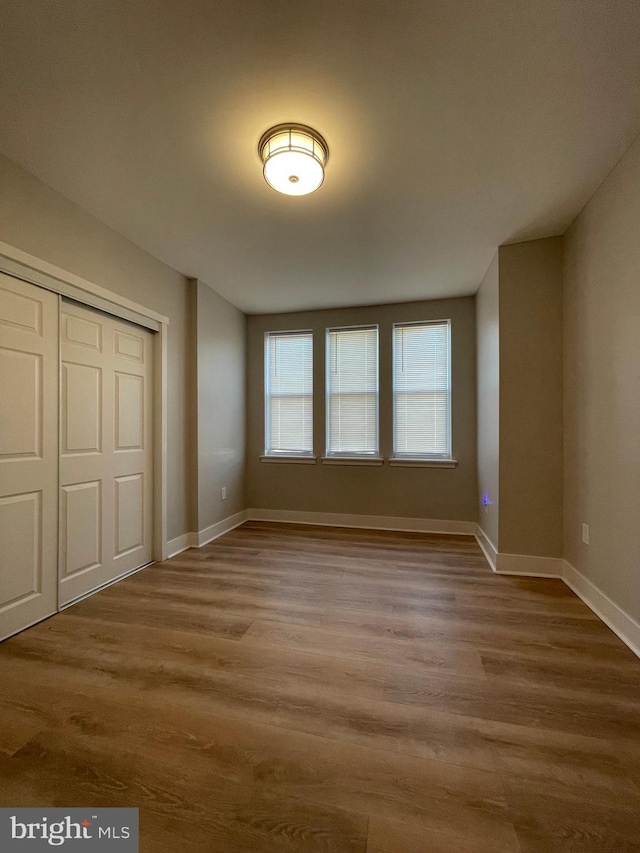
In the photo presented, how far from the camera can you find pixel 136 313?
120 inches

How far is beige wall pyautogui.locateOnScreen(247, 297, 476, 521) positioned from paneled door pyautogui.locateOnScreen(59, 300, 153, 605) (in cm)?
174

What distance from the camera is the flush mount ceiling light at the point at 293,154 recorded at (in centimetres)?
186

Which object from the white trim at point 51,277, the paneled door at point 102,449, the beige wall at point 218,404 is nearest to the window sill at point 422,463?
the beige wall at point 218,404

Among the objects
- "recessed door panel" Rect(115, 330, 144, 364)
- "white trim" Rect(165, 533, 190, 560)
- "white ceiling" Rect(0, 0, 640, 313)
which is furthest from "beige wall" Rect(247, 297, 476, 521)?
"recessed door panel" Rect(115, 330, 144, 364)

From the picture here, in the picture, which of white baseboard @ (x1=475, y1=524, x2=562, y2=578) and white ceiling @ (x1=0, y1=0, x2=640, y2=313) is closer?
white ceiling @ (x1=0, y1=0, x2=640, y2=313)

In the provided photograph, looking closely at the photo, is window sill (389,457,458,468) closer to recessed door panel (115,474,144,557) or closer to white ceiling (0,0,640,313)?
white ceiling (0,0,640,313)

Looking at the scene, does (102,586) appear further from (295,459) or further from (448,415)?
(448,415)

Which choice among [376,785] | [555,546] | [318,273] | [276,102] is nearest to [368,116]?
[276,102]

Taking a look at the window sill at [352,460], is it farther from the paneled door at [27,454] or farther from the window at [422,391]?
the paneled door at [27,454]

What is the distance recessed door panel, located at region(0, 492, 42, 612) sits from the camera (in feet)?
6.84

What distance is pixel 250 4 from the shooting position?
133 centimetres

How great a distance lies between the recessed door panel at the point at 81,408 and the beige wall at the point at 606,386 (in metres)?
3.48

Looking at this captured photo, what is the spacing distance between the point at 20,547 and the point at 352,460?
3250 mm

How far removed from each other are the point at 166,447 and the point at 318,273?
2.23 m
